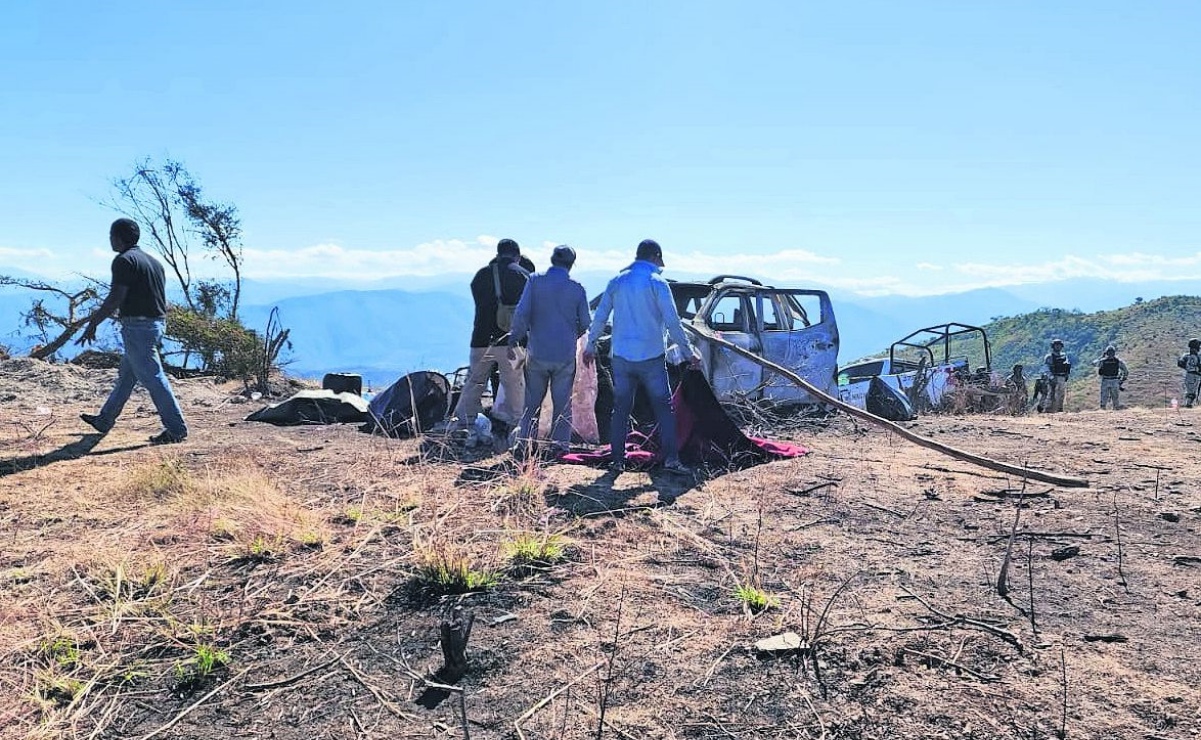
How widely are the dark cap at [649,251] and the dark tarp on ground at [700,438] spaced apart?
3.09ft

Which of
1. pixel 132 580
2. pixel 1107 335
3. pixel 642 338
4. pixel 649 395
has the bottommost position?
pixel 132 580

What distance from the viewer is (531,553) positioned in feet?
11.2

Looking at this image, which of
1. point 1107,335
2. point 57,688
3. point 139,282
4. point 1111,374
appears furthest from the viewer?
point 1107,335

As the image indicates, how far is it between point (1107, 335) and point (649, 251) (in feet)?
229

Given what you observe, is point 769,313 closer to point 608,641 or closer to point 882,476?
point 882,476

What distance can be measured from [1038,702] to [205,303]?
19.8m

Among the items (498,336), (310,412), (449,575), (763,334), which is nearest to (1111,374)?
(763,334)

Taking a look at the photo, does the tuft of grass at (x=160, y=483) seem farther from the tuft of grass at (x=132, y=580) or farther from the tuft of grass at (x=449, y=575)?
the tuft of grass at (x=449, y=575)

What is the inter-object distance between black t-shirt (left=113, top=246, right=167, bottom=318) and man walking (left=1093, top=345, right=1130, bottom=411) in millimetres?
15454

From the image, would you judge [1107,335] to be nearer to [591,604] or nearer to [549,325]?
[549,325]

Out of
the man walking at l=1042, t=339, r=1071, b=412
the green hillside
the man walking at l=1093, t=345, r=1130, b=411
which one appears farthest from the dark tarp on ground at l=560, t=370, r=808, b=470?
the green hillside

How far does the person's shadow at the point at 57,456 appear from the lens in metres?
5.26

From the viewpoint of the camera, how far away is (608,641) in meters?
2.66

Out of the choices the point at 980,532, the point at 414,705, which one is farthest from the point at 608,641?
the point at 980,532
